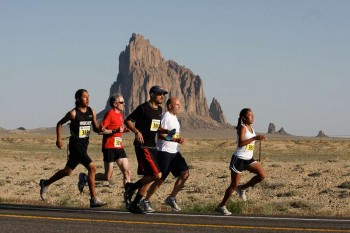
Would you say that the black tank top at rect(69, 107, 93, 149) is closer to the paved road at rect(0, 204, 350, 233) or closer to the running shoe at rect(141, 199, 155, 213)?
the paved road at rect(0, 204, 350, 233)

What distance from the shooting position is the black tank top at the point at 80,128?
11242 millimetres

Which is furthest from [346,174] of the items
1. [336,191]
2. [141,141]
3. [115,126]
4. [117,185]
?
[141,141]

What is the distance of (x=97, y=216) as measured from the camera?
10.2 m

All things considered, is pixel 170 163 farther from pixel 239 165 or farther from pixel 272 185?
pixel 272 185

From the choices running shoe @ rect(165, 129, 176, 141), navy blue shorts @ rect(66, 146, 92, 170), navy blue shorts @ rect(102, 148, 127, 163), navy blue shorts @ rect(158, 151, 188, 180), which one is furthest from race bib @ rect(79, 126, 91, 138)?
running shoe @ rect(165, 129, 176, 141)

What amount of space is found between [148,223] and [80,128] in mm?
2539

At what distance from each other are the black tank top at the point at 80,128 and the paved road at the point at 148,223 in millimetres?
1170

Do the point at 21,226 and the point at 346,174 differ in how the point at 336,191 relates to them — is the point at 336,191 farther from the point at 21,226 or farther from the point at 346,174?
the point at 21,226

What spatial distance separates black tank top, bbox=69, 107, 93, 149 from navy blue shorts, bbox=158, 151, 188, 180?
1.31 meters

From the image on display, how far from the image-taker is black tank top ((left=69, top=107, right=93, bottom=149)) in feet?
36.9

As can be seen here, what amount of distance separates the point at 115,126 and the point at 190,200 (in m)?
8.34

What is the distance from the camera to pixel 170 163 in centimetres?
1122

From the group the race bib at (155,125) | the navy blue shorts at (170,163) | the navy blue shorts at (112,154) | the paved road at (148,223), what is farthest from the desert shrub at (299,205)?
the race bib at (155,125)

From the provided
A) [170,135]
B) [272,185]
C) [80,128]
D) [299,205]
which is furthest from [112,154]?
[272,185]
